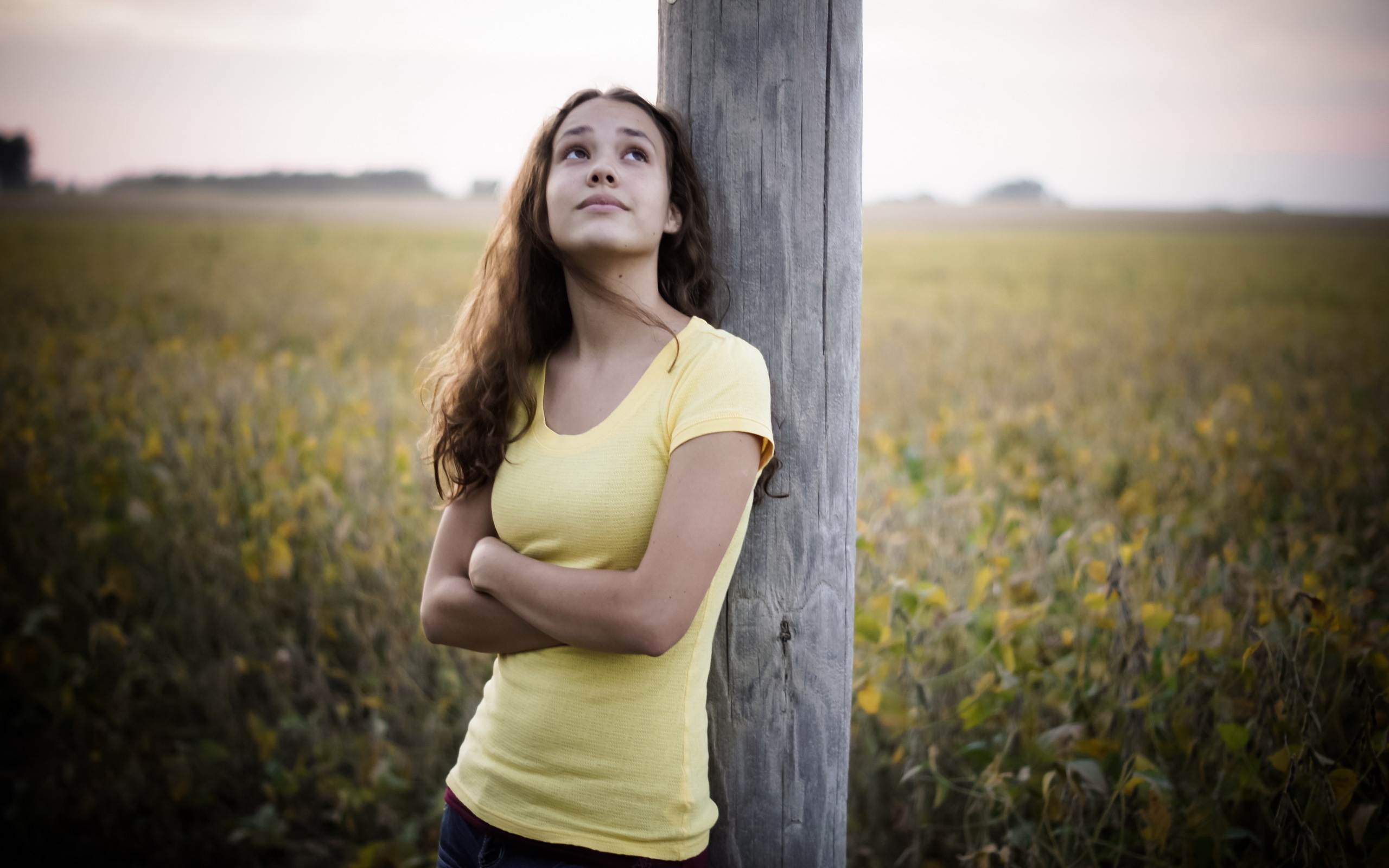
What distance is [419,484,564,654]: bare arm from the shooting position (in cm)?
139

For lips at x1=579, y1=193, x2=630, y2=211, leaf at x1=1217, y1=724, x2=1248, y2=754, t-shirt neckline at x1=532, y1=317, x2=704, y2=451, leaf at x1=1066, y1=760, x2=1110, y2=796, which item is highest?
lips at x1=579, y1=193, x2=630, y2=211

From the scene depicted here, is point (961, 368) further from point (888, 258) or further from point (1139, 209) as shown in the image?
point (1139, 209)

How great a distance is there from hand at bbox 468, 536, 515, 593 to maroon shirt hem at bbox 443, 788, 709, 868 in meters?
0.37

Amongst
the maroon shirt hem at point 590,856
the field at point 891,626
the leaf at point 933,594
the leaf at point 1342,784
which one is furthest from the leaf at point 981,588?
the maroon shirt hem at point 590,856

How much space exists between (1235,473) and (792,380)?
402 centimetres

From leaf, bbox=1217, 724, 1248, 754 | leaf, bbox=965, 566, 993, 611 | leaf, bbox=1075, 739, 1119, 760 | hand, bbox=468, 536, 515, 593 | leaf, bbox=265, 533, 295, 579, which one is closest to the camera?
hand, bbox=468, 536, 515, 593

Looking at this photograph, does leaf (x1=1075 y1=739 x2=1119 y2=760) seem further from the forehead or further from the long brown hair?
the forehead

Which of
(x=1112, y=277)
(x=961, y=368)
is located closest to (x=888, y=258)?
(x=1112, y=277)

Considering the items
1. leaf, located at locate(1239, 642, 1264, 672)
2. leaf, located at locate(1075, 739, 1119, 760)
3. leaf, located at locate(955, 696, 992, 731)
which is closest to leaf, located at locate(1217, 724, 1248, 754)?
leaf, located at locate(1239, 642, 1264, 672)

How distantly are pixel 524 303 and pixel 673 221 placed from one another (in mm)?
315

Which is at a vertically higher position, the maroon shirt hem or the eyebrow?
the eyebrow

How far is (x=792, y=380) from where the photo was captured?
4.73 feet

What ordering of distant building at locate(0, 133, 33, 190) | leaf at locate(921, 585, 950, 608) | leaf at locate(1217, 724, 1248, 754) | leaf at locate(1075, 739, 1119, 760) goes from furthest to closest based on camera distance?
distant building at locate(0, 133, 33, 190) → leaf at locate(921, 585, 950, 608) → leaf at locate(1075, 739, 1119, 760) → leaf at locate(1217, 724, 1248, 754)

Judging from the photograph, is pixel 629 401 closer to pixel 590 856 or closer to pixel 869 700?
pixel 590 856
